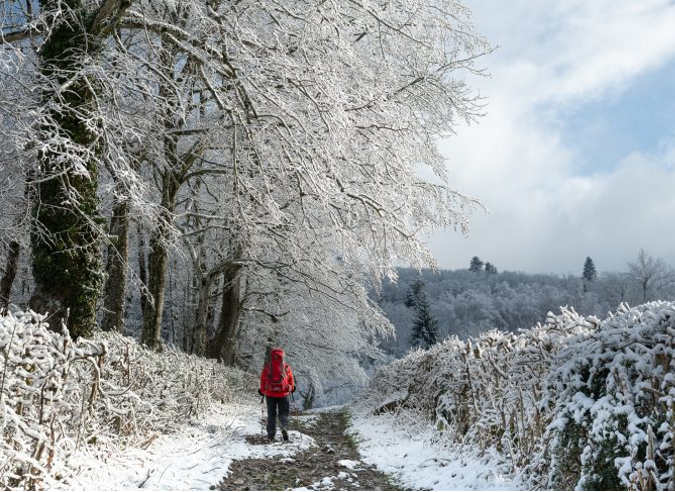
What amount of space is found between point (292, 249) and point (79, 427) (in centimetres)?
839

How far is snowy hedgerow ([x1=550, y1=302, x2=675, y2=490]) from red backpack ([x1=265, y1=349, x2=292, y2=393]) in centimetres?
559

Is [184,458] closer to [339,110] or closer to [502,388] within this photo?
[502,388]

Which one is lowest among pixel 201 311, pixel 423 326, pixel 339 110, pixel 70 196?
pixel 423 326

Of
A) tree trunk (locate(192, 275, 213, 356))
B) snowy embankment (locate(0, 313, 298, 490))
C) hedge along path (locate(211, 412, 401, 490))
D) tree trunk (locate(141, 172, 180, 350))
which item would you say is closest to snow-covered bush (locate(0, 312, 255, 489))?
snowy embankment (locate(0, 313, 298, 490))

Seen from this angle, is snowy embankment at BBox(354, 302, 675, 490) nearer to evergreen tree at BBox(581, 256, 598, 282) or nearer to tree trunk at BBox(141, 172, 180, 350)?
tree trunk at BBox(141, 172, 180, 350)

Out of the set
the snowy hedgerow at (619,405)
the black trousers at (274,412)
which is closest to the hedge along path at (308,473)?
the black trousers at (274,412)

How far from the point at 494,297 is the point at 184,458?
478ft

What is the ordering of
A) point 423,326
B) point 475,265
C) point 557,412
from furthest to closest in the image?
point 475,265, point 423,326, point 557,412

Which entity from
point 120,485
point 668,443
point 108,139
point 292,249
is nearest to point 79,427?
point 120,485

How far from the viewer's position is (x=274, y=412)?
9430mm

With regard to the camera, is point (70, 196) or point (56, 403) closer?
point (56, 403)

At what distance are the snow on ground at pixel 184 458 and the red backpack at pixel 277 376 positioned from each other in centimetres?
89

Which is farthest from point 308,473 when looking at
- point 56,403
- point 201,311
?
point 201,311

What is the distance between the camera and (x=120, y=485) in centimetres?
506
